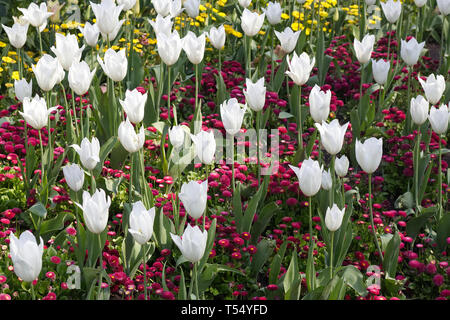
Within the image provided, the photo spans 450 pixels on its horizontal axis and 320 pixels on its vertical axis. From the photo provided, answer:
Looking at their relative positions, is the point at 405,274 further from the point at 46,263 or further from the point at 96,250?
the point at 46,263

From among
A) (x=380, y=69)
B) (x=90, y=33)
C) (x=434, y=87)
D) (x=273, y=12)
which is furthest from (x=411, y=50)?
(x=90, y=33)

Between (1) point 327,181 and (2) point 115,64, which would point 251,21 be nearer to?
(2) point 115,64

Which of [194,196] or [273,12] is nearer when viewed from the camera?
[194,196]

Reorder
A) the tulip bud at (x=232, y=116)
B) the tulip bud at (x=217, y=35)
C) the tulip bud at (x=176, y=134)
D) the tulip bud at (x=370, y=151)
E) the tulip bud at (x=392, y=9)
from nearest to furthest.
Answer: the tulip bud at (x=370, y=151) < the tulip bud at (x=232, y=116) < the tulip bud at (x=176, y=134) < the tulip bud at (x=217, y=35) < the tulip bud at (x=392, y=9)

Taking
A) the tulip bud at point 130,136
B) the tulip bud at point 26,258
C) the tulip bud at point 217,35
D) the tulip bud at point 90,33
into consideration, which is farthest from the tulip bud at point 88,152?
the tulip bud at point 217,35

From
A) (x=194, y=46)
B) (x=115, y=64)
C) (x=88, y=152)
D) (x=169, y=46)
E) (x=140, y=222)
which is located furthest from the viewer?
(x=194, y=46)

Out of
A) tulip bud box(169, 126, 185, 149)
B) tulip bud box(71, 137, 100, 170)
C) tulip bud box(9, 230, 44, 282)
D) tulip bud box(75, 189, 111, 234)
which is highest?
tulip bud box(169, 126, 185, 149)

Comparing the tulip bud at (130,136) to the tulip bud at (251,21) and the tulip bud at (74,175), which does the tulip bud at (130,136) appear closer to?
the tulip bud at (74,175)

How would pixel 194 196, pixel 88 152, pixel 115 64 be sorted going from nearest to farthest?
pixel 194 196
pixel 88 152
pixel 115 64

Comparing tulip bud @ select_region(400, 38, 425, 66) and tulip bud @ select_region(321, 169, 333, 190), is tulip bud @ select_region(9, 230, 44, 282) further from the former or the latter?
tulip bud @ select_region(400, 38, 425, 66)

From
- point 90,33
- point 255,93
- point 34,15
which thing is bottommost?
point 255,93

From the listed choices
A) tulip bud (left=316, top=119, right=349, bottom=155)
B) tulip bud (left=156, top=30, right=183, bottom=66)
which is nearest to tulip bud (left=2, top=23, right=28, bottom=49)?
tulip bud (left=156, top=30, right=183, bottom=66)

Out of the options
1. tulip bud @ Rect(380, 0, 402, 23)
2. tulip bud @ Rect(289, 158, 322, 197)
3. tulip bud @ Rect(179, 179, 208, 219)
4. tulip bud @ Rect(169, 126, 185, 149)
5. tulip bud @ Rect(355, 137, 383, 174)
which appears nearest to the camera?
tulip bud @ Rect(179, 179, 208, 219)

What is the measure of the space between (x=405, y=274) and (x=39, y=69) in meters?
1.95
